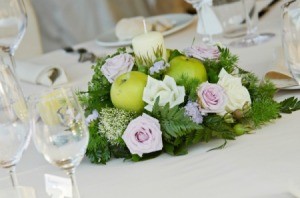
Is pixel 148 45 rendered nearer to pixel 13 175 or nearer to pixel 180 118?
pixel 180 118

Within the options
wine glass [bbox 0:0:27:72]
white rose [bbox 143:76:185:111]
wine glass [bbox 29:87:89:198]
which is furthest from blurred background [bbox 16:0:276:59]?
wine glass [bbox 29:87:89:198]

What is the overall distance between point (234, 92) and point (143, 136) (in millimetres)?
170

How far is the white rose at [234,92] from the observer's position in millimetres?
1117

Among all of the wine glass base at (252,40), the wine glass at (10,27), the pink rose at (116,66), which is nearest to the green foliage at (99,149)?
the pink rose at (116,66)

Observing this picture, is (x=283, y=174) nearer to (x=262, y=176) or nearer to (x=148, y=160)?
(x=262, y=176)

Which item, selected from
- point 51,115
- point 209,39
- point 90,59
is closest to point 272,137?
point 51,115

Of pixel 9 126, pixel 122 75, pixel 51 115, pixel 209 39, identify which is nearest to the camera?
pixel 51 115

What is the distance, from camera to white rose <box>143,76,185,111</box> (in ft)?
3.59

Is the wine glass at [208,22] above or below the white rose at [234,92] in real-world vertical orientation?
above

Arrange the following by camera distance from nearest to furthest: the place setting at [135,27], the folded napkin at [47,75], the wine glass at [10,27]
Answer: the wine glass at [10,27]
the folded napkin at [47,75]
the place setting at [135,27]

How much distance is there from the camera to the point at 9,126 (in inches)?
40.3

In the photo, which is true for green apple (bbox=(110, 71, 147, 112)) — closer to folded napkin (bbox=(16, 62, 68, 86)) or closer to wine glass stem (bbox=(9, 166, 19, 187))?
wine glass stem (bbox=(9, 166, 19, 187))

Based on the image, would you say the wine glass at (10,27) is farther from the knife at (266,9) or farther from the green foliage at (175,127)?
the knife at (266,9)

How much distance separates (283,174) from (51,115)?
32 cm
